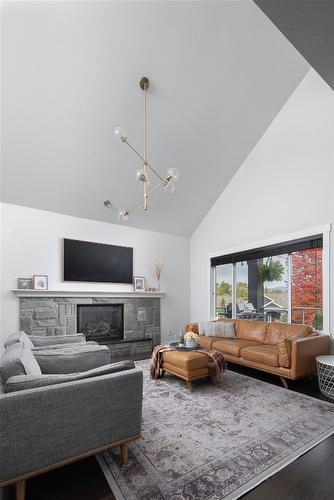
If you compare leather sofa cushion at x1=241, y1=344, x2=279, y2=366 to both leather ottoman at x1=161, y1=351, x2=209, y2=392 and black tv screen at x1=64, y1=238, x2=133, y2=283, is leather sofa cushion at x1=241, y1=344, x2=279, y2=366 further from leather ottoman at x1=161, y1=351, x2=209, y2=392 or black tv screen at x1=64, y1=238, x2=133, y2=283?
black tv screen at x1=64, y1=238, x2=133, y2=283

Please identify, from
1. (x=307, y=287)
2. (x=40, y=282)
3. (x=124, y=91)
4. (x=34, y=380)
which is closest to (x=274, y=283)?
(x=307, y=287)

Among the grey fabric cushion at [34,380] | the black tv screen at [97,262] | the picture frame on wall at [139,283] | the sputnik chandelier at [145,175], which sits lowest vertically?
the grey fabric cushion at [34,380]

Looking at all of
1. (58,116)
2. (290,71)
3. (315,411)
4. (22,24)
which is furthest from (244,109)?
(315,411)

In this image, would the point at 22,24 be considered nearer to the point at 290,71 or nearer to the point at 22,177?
the point at 22,177

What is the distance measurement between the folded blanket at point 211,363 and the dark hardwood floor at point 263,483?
5.04 feet

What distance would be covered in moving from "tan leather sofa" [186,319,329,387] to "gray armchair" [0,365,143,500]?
238 cm

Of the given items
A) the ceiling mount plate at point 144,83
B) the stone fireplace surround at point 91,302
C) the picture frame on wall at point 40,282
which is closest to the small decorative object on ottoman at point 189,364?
the stone fireplace surround at point 91,302

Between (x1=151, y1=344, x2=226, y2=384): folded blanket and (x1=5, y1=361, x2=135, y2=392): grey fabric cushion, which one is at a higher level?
(x1=5, y1=361, x2=135, y2=392): grey fabric cushion

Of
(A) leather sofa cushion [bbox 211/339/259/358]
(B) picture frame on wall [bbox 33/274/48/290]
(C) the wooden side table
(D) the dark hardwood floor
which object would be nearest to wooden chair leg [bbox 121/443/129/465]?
(D) the dark hardwood floor

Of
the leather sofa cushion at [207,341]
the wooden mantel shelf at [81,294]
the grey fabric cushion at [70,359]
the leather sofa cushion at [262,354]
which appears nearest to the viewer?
the grey fabric cushion at [70,359]

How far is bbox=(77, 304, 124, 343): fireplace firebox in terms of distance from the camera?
5.25 meters

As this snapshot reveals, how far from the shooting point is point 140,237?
20.4 ft

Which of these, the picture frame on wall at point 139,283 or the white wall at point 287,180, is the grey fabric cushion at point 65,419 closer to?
the white wall at point 287,180

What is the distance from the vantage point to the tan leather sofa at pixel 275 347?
3.56 m
